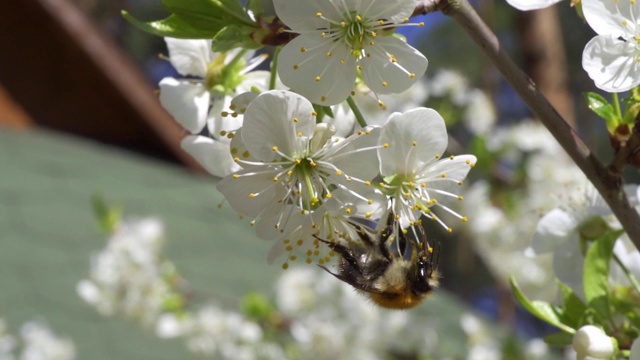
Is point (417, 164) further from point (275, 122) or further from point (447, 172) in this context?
point (275, 122)

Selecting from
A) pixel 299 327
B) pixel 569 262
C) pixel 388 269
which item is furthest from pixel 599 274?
pixel 299 327

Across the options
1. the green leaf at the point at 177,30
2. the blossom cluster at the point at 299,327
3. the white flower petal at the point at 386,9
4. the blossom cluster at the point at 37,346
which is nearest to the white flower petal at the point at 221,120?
the green leaf at the point at 177,30

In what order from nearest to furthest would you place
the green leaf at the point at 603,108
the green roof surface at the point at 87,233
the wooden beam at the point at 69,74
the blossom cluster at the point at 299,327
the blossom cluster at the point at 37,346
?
1. the green leaf at the point at 603,108
2. the blossom cluster at the point at 299,327
3. the blossom cluster at the point at 37,346
4. the green roof surface at the point at 87,233
5. the wooden beam at the point at 69,74

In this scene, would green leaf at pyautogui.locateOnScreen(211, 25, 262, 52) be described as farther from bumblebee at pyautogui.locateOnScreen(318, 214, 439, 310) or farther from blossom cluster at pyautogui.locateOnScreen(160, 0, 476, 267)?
bumblebee at pyautogui.locateOnScreen(318, 214, 439, 310)

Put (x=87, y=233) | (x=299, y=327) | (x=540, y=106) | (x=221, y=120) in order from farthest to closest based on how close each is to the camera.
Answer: (x=87, y=233) < (x=299, y=327) < (x=221, y=120) < (x=540, y=106)

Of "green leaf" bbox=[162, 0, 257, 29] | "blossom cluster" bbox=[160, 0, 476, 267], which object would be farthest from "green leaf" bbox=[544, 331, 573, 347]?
"green leaf" bbox=[162, 0, 257, 29]

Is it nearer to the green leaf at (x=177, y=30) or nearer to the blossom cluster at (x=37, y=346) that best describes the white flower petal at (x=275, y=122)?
the green leaf at (x=177, y=30)

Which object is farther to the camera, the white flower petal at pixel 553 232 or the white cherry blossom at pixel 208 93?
the white flower petal at pixel 553 232
